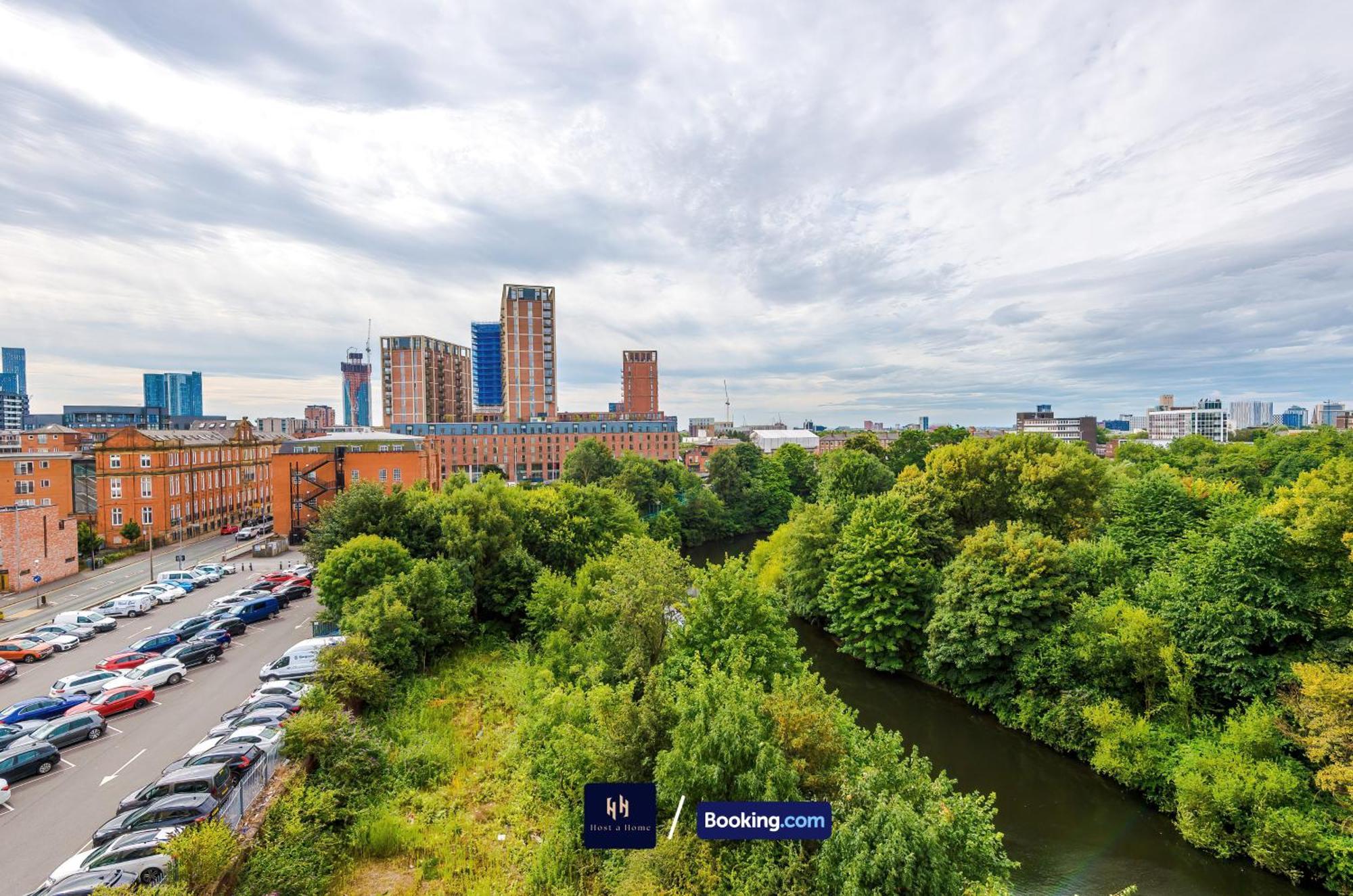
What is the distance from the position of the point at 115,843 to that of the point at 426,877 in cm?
594

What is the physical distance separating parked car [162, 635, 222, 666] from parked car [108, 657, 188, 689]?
0.86 meters

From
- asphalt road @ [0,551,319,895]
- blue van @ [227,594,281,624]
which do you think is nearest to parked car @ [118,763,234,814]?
asphalt road @ [0,551,319,895]

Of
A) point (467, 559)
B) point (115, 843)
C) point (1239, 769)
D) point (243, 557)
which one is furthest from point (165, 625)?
point (1239, 769)

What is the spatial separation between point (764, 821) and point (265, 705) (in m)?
16.3

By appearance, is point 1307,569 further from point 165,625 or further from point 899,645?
point 165,625

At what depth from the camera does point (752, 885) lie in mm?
10945

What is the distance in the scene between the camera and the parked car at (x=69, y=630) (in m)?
26.8

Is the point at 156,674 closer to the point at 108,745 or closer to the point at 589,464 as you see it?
the point at 108,745

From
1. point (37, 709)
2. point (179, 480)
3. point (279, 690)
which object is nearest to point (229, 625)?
point (37, 709)

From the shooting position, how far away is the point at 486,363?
468 feet

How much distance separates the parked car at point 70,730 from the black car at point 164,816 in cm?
620

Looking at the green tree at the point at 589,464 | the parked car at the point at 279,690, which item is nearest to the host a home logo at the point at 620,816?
the parked car at the point at 279,690

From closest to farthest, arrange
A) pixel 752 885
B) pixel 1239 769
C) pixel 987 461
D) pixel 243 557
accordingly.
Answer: pixel 752 885
pixel 1239 769
pixel 987 461
pixel 243 557

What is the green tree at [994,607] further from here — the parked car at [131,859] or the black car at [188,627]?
the black car at [188,627]
